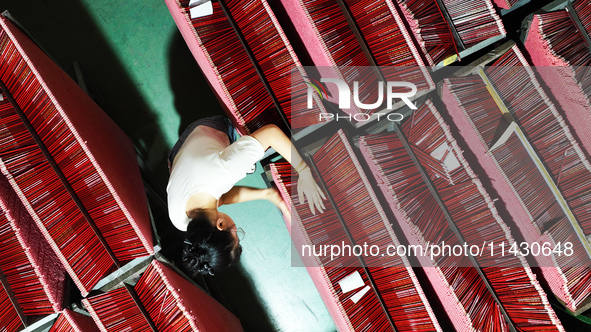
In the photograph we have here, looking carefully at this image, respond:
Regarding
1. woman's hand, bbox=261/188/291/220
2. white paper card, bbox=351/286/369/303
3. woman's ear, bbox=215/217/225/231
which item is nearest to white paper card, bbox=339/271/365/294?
white paper card, bbox=351/286/369/303

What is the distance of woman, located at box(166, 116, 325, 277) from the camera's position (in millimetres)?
1754

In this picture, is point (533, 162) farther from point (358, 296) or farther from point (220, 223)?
point (220, 223)

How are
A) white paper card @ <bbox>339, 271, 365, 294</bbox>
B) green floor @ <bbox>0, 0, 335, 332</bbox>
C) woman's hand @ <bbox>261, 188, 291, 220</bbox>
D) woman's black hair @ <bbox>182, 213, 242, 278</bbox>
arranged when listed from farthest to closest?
green floor @ <bbox>0, 0, 335, 332</bbox>, woman's hand @ <bbox>261, 188, 291, 220</bbox>, white paper card @ <bbox>339, 271, 365, 294</bbox>, woman's black hair @ <bbox>182, 213, 242, 278</bbox>

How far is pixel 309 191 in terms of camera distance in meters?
1.91

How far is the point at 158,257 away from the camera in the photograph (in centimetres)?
211

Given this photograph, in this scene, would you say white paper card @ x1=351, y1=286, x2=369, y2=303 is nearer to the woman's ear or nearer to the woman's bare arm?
the woman's bare arm

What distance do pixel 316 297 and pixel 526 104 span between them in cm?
199

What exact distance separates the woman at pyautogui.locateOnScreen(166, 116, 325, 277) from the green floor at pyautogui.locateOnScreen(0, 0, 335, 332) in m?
0.94

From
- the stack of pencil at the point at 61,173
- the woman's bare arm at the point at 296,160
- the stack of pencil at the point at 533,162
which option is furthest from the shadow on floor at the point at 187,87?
the stack of pencil at the point at 533,162

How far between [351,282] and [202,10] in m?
1.63

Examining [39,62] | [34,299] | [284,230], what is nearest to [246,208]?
[284,230]

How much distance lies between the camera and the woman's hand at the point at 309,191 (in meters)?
1.91

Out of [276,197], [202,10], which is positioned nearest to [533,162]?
[276,197]

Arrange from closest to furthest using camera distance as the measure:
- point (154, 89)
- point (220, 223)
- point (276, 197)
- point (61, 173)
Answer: point (220, 223) < point (61, 173) < point (276, 197) < point (154, 89)
